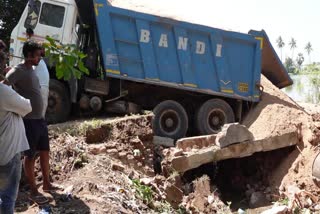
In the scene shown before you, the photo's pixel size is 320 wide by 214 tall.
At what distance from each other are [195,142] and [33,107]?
433cm

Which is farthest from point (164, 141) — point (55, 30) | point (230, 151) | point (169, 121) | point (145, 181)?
point (55, 30)

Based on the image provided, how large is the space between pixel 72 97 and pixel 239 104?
3605 millimetres

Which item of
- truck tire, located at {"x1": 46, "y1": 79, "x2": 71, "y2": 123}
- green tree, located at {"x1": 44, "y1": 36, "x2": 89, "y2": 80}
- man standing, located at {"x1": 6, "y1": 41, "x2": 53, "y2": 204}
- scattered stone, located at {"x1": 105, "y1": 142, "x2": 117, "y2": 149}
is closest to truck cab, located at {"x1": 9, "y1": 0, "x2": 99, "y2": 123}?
truck tire, located at {"x1": 46, "y1": 79, "x2": 71, "y2": 123}

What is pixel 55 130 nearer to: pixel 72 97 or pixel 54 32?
pixel 72 97

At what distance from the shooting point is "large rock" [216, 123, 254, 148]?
27.0 ft

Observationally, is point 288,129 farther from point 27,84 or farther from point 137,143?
point 27,84

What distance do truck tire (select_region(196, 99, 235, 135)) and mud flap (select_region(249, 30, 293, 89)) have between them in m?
1.65

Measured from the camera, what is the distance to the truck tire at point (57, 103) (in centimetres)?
845

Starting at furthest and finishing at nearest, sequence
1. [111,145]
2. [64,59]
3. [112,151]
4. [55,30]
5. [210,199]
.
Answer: [55,30]
[210,199]
[111,145]
[112,151]
[64,59]

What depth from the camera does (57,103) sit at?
853 cm

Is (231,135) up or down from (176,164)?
up

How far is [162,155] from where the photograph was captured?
26.2ft

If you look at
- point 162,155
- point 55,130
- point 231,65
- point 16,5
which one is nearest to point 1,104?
point 55,130

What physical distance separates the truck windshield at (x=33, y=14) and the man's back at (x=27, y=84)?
4302mm
